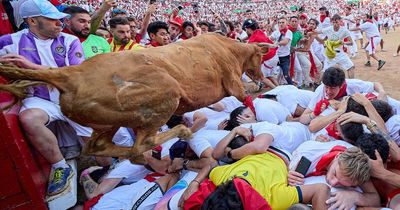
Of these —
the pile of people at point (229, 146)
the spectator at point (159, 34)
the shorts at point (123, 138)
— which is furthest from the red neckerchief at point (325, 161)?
the spectator at point (159, 34)

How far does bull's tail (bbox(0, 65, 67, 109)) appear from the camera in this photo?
1924 millimetres

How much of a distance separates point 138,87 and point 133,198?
54.8 inches

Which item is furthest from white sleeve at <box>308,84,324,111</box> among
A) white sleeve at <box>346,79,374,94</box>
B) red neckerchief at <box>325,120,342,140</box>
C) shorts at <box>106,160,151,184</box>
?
shorts at <box>106,160,151,184</box>

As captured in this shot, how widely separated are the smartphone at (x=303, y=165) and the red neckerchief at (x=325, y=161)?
9 centimetres

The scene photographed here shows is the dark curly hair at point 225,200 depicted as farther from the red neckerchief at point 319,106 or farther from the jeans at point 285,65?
the jeans at point 285,65

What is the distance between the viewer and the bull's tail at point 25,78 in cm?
192

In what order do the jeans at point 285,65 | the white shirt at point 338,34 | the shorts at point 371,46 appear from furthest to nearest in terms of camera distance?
Answer: 1. the shorts at point 371,46
2. the jeans at point 285,65
3. the white shirt at point 338,34

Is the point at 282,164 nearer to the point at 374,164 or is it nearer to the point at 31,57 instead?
the point at 374,164

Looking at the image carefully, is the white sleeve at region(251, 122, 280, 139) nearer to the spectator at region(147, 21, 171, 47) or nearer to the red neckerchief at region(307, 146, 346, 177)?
the red neckerchief at region(307, 146, 346, 177)

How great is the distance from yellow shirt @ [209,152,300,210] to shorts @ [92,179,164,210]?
1.94ft

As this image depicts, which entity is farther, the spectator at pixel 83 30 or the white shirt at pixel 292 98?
the white shirt at pixel 292 98

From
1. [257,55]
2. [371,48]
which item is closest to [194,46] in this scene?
[257,55]

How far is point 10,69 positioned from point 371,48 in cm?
1144

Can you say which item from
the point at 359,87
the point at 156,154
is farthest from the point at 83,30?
the point at 359,87
